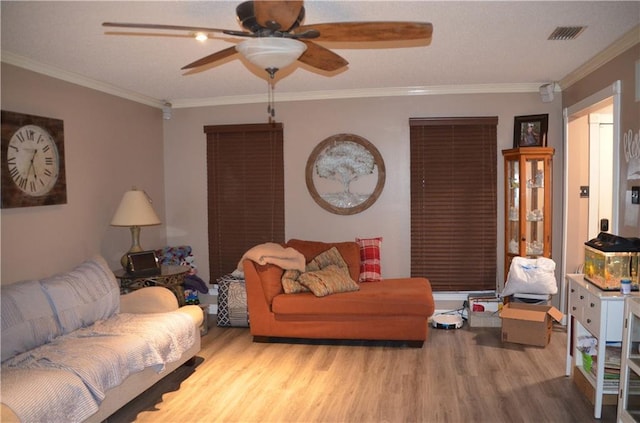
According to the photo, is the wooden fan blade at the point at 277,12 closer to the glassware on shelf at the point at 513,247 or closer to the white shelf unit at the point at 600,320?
the white shelf unit at the point at 600,320

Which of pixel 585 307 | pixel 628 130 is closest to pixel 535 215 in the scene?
pixel 628 130

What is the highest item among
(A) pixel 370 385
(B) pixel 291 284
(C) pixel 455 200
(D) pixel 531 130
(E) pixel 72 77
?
(E) pixel 72 77

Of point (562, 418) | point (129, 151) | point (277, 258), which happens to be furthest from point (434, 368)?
point (129, 151)

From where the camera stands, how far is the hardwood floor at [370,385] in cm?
326

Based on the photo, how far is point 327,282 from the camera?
4.65 metres

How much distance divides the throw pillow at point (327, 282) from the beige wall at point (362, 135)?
3.17 feet

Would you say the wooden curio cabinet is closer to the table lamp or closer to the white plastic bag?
the white plastic bag

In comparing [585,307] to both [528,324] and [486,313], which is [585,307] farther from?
[486,313]

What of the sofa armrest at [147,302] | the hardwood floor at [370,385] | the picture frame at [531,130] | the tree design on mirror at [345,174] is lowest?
the hardwood floor at [370,385]

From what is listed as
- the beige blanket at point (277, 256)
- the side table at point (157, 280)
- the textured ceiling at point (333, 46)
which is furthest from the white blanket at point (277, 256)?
the textured ceiling at point (333, 46)

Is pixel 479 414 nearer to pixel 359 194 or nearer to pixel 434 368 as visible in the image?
pixel 434 368

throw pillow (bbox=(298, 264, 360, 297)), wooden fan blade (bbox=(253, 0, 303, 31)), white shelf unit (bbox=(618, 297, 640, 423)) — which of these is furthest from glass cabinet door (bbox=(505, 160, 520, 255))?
wooden fan blade (bbox=(253, 0, 303, 31))

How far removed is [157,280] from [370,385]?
2194 mm

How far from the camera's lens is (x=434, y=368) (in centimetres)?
403
